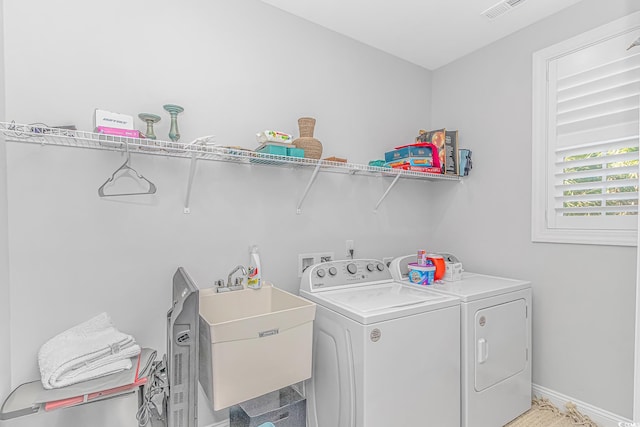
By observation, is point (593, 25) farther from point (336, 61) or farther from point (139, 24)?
point (139, 24)

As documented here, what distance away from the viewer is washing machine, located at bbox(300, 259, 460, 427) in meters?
1.41

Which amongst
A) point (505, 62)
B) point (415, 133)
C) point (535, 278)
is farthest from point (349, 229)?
point (505, 62)

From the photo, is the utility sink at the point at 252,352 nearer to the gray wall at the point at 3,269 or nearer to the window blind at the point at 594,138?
the gray wall at the point at 3,269

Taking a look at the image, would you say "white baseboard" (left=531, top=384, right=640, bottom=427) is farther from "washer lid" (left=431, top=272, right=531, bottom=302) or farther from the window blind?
the window blind

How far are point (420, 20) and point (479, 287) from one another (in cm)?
177

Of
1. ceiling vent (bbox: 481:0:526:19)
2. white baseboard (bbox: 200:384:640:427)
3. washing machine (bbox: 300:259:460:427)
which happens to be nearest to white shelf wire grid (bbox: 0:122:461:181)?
washing machine (bbox: 300:259:460:427)

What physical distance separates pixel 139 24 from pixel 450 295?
213 cm

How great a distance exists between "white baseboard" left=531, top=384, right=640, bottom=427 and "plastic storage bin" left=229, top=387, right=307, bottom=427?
1.60m

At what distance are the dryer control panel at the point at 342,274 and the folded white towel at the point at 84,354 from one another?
2.95ft

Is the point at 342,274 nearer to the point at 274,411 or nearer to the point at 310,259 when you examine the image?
the point at 310,259

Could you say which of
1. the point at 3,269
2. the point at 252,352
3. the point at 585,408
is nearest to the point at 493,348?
the point at 585,408

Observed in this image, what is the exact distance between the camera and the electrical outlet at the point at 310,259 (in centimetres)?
206

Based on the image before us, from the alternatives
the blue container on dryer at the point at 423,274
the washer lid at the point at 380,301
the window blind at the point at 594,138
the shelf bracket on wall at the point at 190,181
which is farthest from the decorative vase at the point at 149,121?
the window blind at the point at 594,138

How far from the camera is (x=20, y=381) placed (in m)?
1.31
